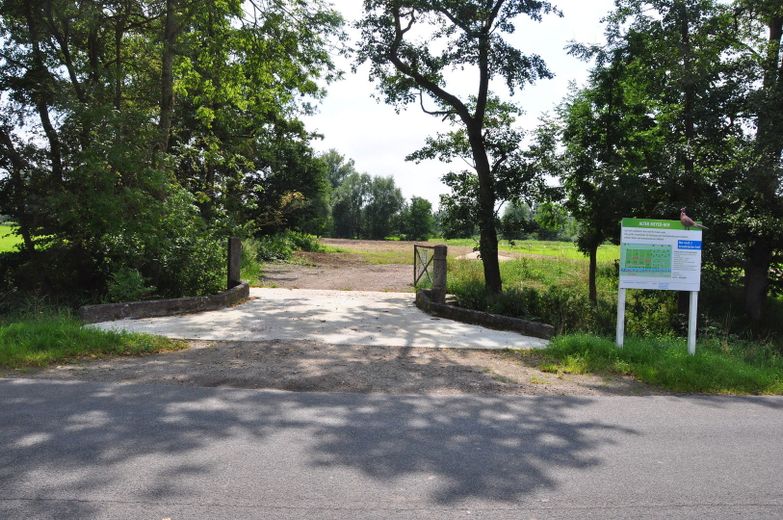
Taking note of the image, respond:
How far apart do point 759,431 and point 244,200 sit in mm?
22475

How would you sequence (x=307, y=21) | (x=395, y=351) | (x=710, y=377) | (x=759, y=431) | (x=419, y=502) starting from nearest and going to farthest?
(x=419, y=502) < (x=759, y=431) < (x=710, y=377) < (x=395, y=351) < (x=307, y=21)

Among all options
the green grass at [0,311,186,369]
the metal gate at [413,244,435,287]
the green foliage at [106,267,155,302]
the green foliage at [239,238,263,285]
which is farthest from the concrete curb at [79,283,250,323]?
the metal gate at [413,244,435,287]

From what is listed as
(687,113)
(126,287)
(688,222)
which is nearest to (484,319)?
(688,222)

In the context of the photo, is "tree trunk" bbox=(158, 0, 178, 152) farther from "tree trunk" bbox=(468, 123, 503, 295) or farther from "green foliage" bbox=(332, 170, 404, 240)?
"green foliage" bbox=(332, 170, 404, 240)

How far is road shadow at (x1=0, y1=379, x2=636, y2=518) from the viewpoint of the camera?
3910 mm

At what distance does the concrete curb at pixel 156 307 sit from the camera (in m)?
10.4

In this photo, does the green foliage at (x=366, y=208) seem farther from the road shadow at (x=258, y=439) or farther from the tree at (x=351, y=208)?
the road shadow at (x=258, y=439)

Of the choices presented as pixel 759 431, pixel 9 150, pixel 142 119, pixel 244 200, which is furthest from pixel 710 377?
pixel 244 200

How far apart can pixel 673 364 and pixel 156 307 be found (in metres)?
9.03

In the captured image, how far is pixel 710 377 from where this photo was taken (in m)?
7.65

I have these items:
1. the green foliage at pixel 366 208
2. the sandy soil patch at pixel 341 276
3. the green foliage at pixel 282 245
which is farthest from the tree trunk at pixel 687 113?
the green foliage at pixel 366 208

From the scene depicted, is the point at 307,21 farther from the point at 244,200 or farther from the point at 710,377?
the point at 710,377

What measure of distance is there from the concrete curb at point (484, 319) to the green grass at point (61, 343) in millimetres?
5907

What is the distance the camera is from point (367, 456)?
178 inches
